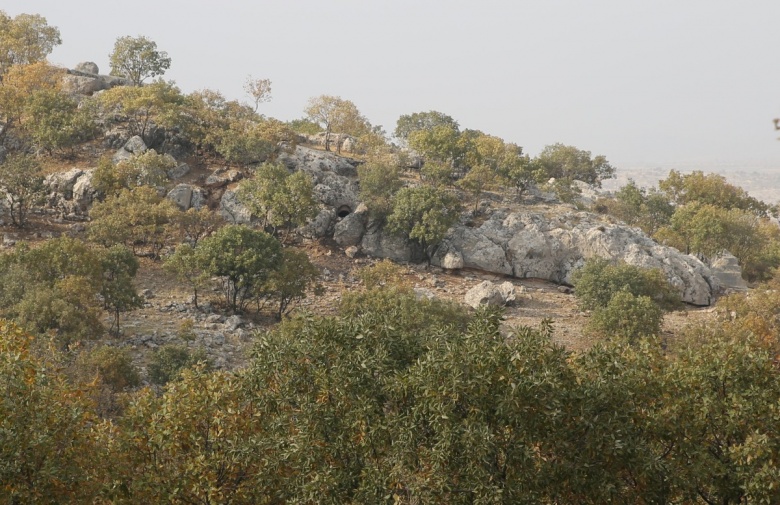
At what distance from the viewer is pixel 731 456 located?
12.9m

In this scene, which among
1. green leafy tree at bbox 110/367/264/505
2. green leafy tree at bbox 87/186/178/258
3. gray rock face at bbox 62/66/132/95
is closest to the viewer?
green leafy tree at bbox 110/367/264/505

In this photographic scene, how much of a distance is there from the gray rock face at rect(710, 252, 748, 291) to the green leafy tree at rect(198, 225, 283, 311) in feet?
136

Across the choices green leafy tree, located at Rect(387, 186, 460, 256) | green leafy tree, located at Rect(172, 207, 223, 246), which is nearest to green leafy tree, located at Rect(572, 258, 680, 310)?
green leafy tree, located at Rect(387, 186, 460, 256)

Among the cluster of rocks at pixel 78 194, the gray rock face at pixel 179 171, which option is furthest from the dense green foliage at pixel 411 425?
the gray rock face at pixel 179 171

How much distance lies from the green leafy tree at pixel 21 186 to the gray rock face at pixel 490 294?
3323 centimetres

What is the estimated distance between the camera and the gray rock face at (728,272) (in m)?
57.3

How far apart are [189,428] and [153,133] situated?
2018 inches

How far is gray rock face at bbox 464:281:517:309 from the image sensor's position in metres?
45.2

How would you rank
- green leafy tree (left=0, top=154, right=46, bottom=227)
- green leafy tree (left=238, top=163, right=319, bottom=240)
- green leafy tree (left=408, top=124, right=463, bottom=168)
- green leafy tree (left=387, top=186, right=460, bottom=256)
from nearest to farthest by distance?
green leafy tree (left=0, top=154, right=46, bottom=227)
green leafy tree (left=238, top=163, right=319, bottom=240)
green leafy tree (left=387, top=186, right=460, bottom=256)
green leafy tree (left=408, top=124, right=463, bottom=168)

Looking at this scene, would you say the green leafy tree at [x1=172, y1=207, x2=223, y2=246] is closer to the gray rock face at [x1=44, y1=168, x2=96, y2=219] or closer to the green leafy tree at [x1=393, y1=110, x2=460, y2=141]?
the gray rock face at [x1=44, y1=168, x2=96, y2=219]

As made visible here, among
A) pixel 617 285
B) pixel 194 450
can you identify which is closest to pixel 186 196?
pixel 617 285

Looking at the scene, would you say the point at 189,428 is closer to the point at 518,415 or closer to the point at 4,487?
the point at 4,487

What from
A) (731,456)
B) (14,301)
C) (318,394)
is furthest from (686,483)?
(14,301)

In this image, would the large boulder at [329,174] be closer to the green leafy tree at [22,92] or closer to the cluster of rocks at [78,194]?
the cluster of rocks at [78,194]
